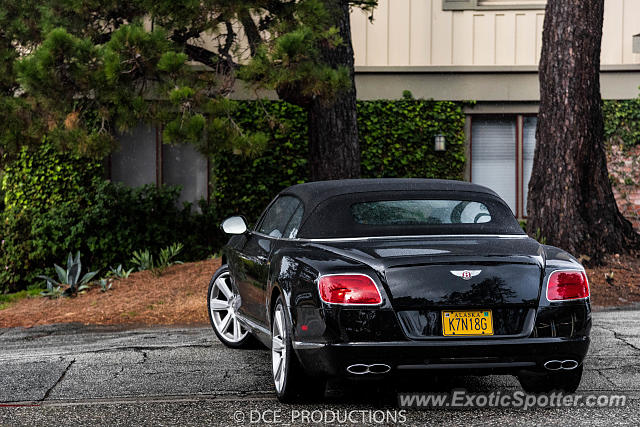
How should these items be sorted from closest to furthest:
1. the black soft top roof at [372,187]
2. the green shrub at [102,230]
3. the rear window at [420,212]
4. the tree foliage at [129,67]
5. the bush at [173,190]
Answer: the rear window at [420,212]
the black soft top roof at [372,187]
the tree foliage at [129,67]
the green shrub at [102,230]
the bush at [173,190]

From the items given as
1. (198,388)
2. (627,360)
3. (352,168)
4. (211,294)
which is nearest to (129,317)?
(211,294)

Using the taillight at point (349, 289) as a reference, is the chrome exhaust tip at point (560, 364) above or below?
below

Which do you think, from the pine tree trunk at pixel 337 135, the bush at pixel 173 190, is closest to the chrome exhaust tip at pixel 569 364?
the pine tree trunk at pixel 337 135

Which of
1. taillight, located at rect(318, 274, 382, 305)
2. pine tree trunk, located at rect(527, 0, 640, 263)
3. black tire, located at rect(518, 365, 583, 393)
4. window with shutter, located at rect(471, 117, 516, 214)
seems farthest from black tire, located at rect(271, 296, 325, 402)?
window with shutter, located at rect(471, 117, 516, 214)

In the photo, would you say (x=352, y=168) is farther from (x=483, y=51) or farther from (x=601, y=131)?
(x=483, y=51)

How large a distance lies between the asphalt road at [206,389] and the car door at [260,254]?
51 centimetres

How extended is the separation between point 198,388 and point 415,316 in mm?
1893

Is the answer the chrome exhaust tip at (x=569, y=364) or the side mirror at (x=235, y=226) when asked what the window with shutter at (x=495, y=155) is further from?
the chrome exhaust tip at (x=569, y=364)

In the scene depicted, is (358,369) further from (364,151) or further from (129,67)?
(364,151)

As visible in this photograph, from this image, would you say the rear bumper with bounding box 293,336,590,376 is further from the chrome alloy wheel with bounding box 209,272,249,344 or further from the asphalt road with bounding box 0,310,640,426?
the chrome alloy wheel with bounding box 209,272,249,344

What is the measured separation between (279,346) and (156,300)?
6252mm

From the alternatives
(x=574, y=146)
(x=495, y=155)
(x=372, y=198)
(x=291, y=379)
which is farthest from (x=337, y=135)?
(x=291, y=379)

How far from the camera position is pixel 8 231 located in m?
15.7

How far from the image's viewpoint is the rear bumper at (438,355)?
550 cm
